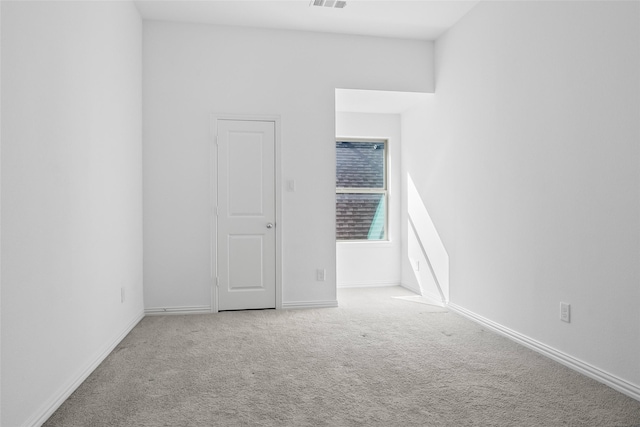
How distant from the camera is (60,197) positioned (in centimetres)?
235

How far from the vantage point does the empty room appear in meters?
2.19

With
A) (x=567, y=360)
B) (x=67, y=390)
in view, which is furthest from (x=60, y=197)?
(x=567, y=360)

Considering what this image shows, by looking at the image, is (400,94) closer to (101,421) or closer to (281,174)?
(281,174)

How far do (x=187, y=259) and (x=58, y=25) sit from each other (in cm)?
244

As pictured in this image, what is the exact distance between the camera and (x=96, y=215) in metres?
2.90

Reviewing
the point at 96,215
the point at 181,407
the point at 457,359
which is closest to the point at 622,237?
the point at 457,359

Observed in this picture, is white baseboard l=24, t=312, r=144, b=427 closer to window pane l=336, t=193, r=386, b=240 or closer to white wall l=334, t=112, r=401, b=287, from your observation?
white wall l=334, t=112, r=401, b=287

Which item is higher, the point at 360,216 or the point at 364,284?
the point at 360,216

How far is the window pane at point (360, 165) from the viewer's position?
569 centimetres

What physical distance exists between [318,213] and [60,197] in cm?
259

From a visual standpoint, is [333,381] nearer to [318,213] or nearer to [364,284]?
[318,213]

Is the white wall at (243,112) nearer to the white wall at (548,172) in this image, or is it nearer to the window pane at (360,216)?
the white wall at (548,172)

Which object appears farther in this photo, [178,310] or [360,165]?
[360,165]

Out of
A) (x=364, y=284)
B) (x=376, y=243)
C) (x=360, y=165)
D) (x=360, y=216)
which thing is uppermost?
(x=360, y=165)
